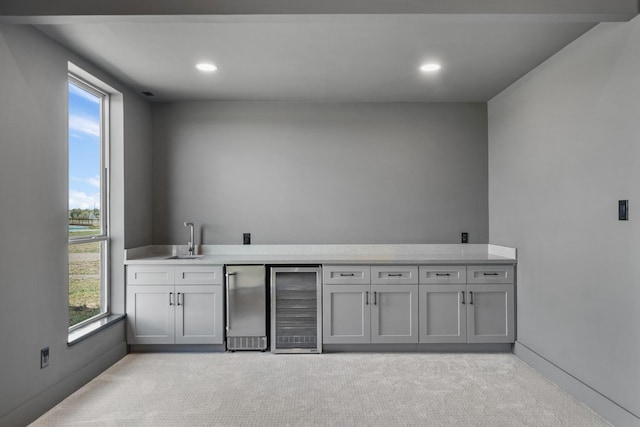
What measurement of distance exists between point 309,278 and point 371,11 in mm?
2440

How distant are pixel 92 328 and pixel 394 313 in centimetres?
270

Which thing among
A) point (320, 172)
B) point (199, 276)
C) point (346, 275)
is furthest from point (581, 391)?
point (199, 276)

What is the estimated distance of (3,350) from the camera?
7.67 ft

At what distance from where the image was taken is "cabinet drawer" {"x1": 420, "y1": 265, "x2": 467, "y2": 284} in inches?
149

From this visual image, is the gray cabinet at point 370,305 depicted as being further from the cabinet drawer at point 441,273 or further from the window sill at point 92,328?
the window sill at point 92,328

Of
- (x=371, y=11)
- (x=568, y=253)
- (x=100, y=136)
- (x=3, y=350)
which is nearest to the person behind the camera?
(x=371, y=11)

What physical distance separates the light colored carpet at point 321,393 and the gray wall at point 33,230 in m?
0.23

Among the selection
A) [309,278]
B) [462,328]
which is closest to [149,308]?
[309,278]

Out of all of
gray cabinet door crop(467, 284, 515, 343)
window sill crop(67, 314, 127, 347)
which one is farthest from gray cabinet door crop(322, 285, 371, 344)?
window sill crop(67, 314, 127, 347)

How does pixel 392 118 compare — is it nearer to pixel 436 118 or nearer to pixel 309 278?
pixel 436 118

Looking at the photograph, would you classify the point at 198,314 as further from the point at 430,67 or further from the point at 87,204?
the point at 430,67

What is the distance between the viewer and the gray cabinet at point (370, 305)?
3.77 m

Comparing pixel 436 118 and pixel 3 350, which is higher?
pixel 436 118

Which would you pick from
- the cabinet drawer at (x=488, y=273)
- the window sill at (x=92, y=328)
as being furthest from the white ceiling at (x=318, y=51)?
the window sill at (x=92, y=328)
